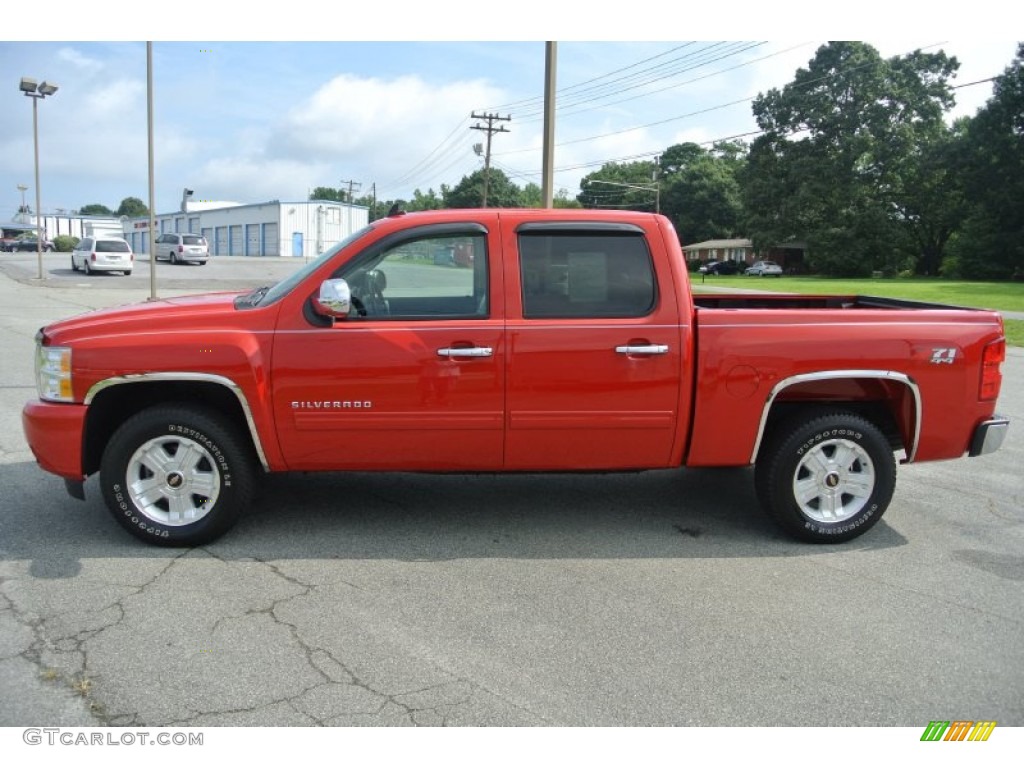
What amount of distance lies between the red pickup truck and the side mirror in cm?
3

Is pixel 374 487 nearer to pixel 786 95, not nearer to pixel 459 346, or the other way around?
pixel 459 346

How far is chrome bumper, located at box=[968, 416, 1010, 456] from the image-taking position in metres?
4.73

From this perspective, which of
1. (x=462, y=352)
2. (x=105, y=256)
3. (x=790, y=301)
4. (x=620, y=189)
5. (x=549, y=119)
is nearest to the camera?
(x=462, y=352)

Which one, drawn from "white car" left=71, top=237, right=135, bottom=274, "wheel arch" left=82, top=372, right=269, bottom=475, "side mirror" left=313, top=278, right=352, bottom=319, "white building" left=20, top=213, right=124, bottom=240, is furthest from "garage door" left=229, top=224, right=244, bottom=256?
"side mirror" left=313, top=278, right=352, bottom=319

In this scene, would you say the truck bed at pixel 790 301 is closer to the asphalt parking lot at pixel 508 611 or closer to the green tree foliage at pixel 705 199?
the asphalt parking lot at pixel 508 611

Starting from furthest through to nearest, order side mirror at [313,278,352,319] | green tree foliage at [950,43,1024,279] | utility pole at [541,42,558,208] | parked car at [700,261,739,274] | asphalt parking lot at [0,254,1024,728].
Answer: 1. parked car at [700,261,739,274]
2. green tree foliage at [950,43,1024,279]
3. utility pole at [541,42,558,208]
4. side mirror at [313,278,352,319]
5. asphalt parking lot at [0,254,1024,728]

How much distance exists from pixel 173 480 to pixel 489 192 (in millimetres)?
63410

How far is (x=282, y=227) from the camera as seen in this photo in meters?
72.1

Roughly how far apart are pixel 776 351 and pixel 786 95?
69.2m

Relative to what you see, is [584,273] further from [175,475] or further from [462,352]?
[175,475]

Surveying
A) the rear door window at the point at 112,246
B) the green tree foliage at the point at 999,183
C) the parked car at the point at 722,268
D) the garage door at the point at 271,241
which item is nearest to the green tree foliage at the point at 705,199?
the parked car at the point at 722,268

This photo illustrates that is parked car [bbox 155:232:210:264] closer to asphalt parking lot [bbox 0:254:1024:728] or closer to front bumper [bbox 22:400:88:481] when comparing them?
asphalt parking lot [bbox 0:254:1024:728]

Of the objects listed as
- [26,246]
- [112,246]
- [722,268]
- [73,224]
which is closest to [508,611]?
[112,246]

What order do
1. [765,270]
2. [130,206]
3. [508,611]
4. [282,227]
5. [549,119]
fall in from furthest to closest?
[130,206]
[282,227]
[765,270]
[549,119]
[508,611]
